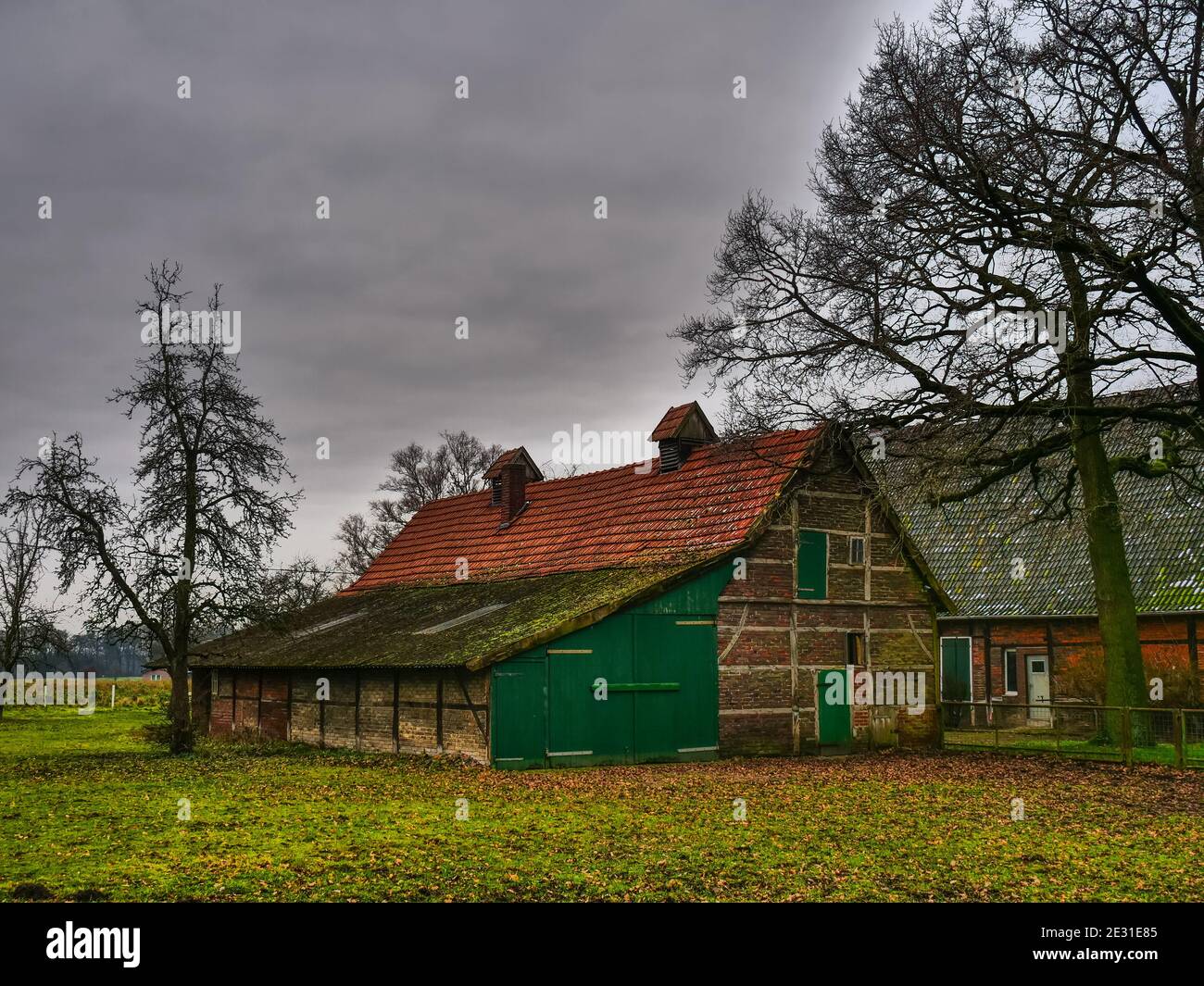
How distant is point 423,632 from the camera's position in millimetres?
24469

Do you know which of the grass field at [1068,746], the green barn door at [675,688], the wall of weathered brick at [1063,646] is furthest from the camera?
the wall of weathered brick at [1063,646]

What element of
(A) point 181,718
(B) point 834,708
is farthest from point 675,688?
(A) point 181,718

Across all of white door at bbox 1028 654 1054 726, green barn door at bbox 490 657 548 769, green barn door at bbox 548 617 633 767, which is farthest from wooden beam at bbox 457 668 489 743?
white door at bbox 1028 654 1054 726

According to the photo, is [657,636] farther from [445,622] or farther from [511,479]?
[511,479]

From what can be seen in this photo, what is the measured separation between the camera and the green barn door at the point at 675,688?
72.6 feet

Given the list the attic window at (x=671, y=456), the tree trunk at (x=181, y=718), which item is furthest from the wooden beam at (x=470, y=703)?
the attic window at (x=671, y=456)

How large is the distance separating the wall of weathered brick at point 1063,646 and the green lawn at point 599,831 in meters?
6.79

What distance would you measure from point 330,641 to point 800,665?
1088 centimetres

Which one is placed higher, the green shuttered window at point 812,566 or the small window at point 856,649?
the green shuttered window at point 812,566

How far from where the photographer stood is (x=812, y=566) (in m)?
24.7

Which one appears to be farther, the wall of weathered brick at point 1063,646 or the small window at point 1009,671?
the small window at point 1009,671

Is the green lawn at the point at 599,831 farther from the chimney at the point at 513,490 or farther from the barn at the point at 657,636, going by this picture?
the chimney at the point at 513,490

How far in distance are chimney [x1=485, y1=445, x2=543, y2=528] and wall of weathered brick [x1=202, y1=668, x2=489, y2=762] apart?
775cm

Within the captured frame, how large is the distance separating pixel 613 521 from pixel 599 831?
1442 centimetres
